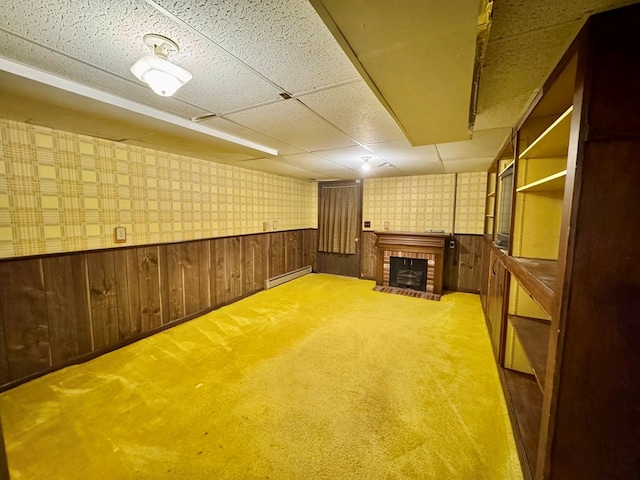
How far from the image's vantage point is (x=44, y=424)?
1632 mm

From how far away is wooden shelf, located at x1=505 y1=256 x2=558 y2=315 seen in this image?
1156 mm

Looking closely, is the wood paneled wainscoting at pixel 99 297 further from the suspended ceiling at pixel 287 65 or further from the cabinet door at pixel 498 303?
the cabinet door at pixel 498 303

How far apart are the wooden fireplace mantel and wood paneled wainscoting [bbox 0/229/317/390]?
2554 millimetres

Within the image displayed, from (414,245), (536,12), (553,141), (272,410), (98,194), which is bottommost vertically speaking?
(272,410)

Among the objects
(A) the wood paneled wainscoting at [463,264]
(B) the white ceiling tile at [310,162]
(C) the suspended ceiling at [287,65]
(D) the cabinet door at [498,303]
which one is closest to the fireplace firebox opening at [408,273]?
(A) the wood paneled wainscoting at [463,264]

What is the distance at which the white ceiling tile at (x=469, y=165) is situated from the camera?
3.44 meters

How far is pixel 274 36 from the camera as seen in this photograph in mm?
1097

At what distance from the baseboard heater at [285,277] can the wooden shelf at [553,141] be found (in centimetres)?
389

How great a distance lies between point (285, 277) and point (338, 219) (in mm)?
1674

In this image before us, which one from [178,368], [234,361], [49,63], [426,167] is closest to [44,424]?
[178,368]

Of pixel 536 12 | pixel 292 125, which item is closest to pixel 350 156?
pixel 292 125

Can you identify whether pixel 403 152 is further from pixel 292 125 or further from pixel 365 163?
pixel 292 125

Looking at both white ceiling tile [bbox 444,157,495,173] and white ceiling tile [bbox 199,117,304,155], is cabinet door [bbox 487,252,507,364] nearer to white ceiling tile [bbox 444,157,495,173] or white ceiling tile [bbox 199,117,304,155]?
white ceiling tile [bbox 444,157,495,173]

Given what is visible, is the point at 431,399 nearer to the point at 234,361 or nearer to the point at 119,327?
the point at 234,361
